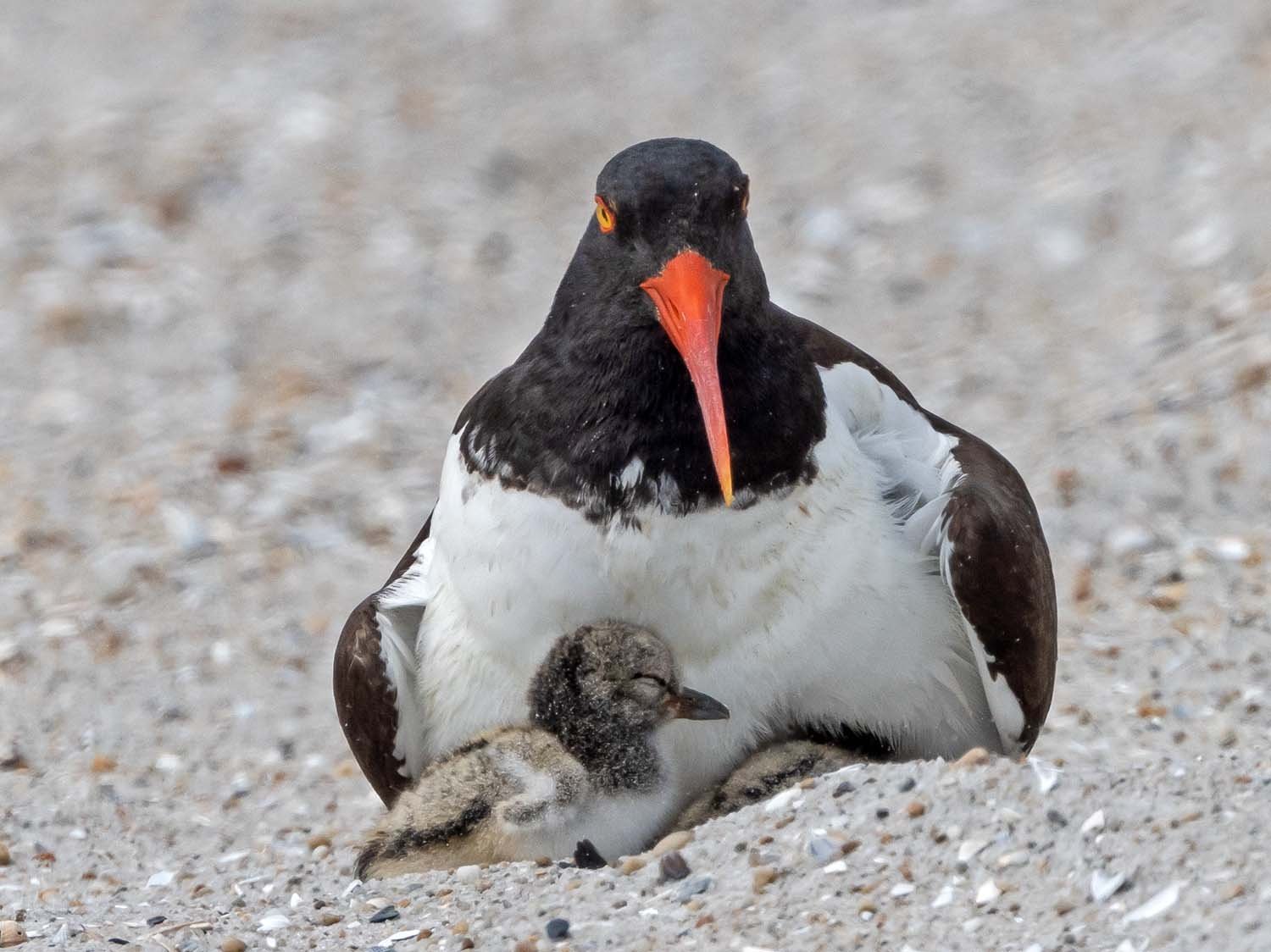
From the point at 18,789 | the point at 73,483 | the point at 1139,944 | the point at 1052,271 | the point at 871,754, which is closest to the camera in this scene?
the point at 1139,944

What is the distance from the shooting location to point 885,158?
33.7 ft

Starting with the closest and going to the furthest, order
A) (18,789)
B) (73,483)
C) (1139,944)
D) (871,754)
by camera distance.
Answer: (1139,944) → (871,754) → (18,789) → (73,483)

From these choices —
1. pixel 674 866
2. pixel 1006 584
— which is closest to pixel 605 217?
pixel 1006 584

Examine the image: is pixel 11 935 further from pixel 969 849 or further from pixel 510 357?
pixel 510 357

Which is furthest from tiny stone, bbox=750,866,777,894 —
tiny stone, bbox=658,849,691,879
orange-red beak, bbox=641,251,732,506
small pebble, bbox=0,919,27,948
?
small pebble, bbox=0,919,27,948

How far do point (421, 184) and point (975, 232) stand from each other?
2845 millimetres

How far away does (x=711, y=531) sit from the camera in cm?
457

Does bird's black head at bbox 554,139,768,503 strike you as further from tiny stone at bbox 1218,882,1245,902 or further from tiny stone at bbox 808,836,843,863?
tiny stone at bbox 1218,882,1245,902

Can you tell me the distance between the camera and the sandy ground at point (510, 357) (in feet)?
13.3

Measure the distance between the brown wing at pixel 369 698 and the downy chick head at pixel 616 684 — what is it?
53 cm

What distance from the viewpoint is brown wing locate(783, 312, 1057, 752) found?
4719mm

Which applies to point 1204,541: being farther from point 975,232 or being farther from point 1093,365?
point 975,232

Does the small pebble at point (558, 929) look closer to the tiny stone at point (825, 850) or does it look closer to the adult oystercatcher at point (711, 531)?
the tiny stone at point (825, 850)

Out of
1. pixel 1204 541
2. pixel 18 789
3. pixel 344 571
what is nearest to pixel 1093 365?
pixel 1204 541
